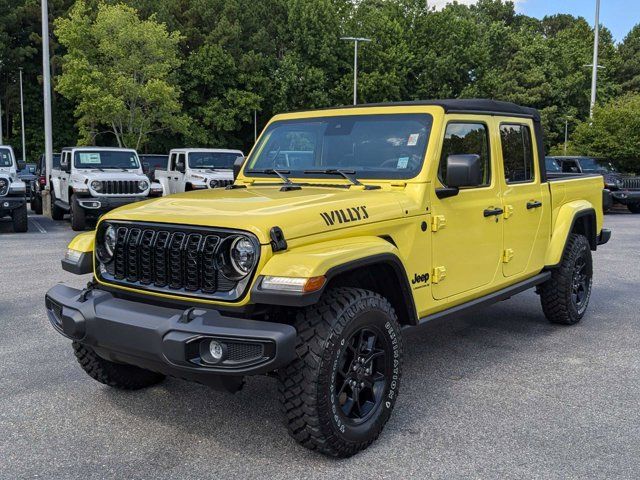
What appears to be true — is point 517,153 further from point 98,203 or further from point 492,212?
point 98,203

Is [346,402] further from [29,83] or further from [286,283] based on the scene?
[29,83]

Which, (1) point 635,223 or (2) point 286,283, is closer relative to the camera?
(2) point 286,283

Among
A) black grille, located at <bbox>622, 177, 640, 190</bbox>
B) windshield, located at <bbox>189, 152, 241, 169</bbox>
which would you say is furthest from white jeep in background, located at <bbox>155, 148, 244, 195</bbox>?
black grille, located at <bbox>622, 177, 640, 190</bbox>

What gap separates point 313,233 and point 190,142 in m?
39.8

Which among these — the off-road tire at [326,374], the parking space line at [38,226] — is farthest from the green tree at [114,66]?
the off-road tire at [326,374]

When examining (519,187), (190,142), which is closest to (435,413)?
(519,187)

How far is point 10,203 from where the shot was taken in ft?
45.5

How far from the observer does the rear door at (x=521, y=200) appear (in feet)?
16.9

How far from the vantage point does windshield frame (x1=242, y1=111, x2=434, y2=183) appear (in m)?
4.32

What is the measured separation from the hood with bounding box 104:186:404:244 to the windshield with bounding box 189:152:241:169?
1386 cm

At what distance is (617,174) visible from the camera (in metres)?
20.0

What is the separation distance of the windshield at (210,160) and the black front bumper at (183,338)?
14580 millimetres

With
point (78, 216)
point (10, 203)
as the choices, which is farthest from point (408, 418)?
point (10, 203)

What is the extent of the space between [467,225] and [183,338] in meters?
2.29
